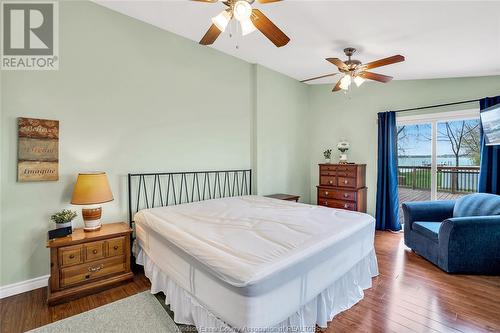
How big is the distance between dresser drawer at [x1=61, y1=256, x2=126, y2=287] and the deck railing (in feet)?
16.1

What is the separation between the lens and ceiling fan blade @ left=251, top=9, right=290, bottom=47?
72.9 inches

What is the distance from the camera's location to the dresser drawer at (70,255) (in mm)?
2223

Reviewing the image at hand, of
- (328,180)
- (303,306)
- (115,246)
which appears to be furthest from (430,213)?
(115,246)

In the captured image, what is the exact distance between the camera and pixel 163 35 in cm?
326

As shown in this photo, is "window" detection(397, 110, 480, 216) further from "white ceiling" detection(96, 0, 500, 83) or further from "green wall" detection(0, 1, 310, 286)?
"green wall" detection(0, 1, 310, 286)

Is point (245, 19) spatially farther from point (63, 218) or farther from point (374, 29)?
point (63, 218)

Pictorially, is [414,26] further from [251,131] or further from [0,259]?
[0,259]

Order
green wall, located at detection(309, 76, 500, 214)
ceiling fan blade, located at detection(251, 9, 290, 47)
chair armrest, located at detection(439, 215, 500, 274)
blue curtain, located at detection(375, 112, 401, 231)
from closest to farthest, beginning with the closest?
A: ceiling fan blade, located at detection(251, 9, 290, 47) < chair armrest, located at detection(439, 215, 500, 274) < green wall, located at detection(309, 76, 500, 214) < blue curtain, located at detection(375, 112, 401, 231)

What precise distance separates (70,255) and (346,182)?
4.21 m

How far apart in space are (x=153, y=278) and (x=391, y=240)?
12.0 feet

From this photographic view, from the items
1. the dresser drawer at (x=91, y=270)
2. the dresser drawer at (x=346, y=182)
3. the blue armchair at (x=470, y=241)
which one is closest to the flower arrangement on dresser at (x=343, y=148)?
the dresser drawer at (x=346, y=182)

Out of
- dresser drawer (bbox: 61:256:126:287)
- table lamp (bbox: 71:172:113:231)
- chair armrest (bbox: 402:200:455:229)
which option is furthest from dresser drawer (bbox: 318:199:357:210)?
table lamp (bbox: 71:172:113:231)

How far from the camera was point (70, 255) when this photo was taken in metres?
2.26

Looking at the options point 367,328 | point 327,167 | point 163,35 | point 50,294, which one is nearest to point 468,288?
point 367,328
